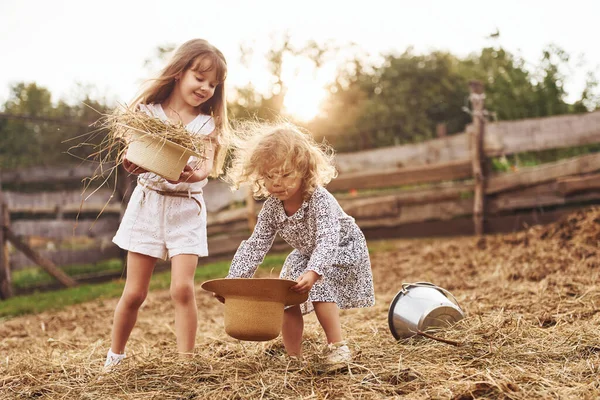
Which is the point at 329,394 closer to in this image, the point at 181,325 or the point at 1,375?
the point at 181,325

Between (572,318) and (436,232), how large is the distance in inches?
229

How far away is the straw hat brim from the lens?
2.16 m

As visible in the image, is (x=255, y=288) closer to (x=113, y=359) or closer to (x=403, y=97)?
(x=113, y=359)

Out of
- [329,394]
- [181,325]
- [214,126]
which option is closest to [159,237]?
[181,325]

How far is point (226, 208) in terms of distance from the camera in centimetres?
966

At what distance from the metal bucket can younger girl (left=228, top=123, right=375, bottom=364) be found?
159 millimetres

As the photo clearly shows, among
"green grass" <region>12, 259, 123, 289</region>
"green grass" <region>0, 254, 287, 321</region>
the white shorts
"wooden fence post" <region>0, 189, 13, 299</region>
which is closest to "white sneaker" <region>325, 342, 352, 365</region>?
the white shorts

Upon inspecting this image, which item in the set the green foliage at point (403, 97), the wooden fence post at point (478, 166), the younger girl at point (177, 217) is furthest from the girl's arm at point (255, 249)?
the green foliage at point (403, 97)

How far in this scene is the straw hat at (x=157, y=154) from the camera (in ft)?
7.84

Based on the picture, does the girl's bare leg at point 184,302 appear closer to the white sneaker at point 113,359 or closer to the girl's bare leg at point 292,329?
the white sneaker at point 113,359

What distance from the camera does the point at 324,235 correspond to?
8.46 feet

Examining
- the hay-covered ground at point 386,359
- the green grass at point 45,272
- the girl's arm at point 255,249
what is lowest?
the green grass at point 45,272

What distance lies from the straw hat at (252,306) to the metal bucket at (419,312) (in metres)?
0.72

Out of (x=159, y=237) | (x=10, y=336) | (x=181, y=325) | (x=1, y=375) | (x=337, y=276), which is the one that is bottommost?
(x=10, y=336)
